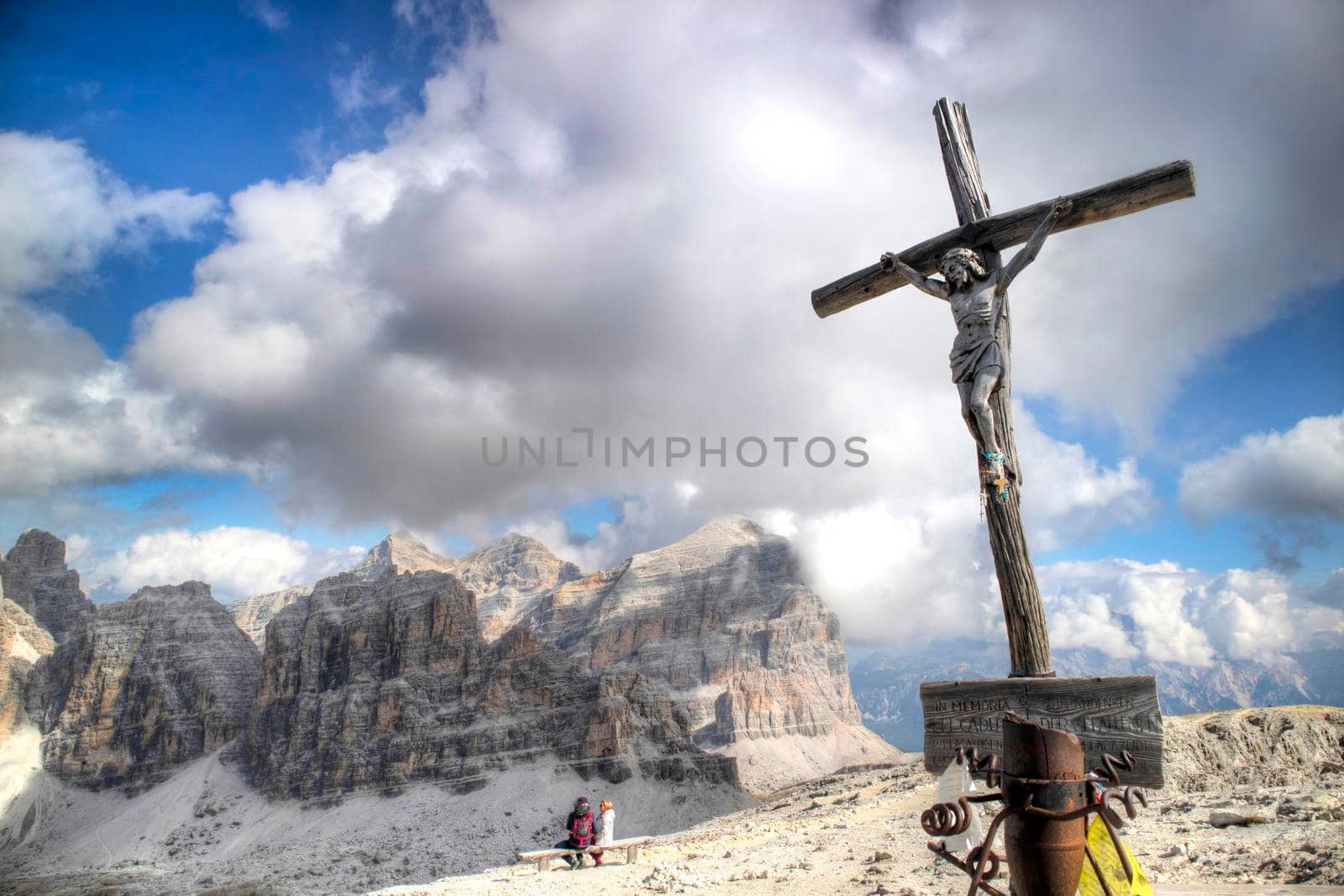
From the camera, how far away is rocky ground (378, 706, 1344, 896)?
28.0 feet

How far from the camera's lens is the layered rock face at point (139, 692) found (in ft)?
348

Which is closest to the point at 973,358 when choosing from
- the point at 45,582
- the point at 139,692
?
the point at 139,692

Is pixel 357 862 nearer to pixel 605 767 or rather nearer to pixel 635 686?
pixel 605 767

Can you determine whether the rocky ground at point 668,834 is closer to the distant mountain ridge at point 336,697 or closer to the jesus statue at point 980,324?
the distant mountain ridge at point 336,697

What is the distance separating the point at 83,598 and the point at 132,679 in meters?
47.9

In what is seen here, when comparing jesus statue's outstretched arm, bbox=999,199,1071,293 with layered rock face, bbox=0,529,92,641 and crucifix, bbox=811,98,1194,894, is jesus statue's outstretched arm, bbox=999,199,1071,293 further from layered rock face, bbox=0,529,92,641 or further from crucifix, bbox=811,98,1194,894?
layered rock face, bbox=0,529,92,641

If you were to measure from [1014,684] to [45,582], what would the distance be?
185080 millimetres

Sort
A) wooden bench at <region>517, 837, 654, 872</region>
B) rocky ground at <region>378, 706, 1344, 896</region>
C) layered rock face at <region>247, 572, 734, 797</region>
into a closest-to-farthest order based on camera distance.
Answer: rocky ground at <region>378, 706, 1344, 896</region> < wooden bench at <region>517, 837, 654, 872</region> < layered rock face at <region>247, 572, 734, 797</region>

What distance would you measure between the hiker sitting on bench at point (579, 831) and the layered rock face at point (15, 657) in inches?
5031

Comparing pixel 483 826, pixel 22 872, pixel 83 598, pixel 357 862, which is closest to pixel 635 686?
pixel 483 826

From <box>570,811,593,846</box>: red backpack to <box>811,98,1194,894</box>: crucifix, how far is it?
1744 centimetres

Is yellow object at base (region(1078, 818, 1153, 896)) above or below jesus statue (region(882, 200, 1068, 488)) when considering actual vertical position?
below

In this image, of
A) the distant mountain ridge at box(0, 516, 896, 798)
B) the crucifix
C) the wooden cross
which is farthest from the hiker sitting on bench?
the distant mountain ridge at box(0, 516, 896, 798)

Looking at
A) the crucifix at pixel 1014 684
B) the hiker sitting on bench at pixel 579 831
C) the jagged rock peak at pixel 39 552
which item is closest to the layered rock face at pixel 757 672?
the jagged rock peak at pixel 39 552
